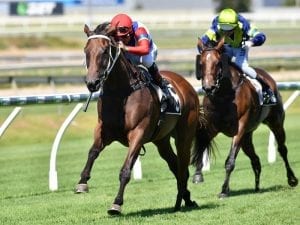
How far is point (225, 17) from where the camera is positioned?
998cm

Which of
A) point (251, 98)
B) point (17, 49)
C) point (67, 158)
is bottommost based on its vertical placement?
point (17, 49)

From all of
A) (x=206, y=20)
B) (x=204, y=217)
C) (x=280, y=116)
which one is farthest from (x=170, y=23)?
(x=204, y=217)

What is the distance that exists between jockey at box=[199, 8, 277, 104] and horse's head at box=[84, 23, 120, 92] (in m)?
2.81

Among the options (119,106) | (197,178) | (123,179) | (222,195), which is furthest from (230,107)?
(123,179)

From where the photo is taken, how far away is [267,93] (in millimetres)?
10719

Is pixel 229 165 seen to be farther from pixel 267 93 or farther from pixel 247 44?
pixel 247 44

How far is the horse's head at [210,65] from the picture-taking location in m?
9.17

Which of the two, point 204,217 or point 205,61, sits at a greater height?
point 205,61

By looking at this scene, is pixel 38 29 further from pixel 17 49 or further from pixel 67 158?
pixel 67 158

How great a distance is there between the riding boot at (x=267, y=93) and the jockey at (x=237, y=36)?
0.01 metres

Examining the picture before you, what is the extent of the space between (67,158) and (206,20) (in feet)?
123

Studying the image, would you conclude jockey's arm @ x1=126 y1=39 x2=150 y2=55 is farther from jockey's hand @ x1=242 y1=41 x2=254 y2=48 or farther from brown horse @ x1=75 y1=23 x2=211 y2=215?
jockey's hand @ x1=242 y1=41 x2=254 y2=48

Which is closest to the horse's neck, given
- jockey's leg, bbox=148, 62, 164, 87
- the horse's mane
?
the horse's mane

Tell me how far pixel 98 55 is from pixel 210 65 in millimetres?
2230
